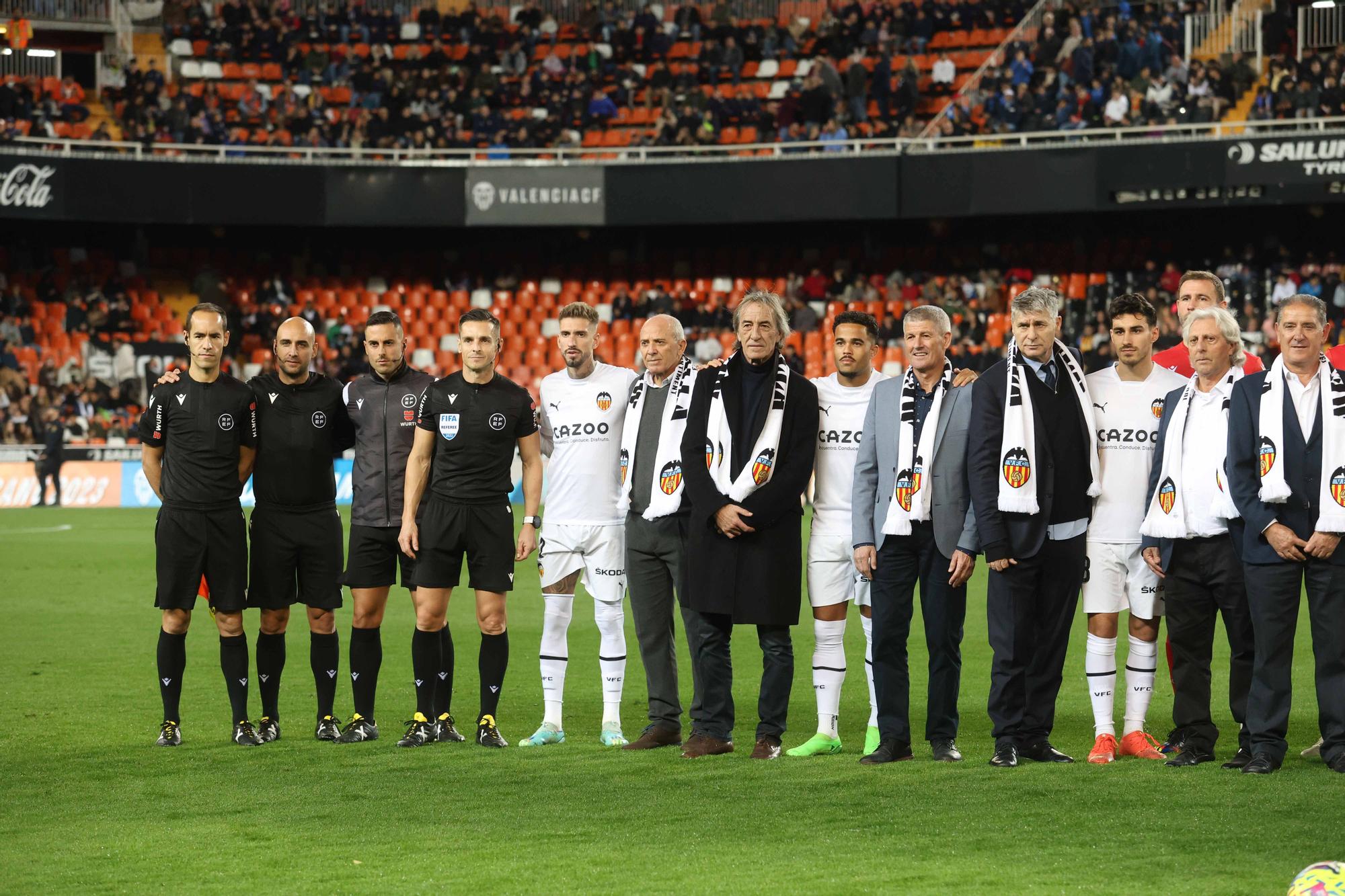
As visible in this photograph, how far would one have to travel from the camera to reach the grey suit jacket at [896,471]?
277 inches

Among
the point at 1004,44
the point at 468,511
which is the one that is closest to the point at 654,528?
the point at 468,511

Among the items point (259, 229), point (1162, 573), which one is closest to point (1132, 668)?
point (1162, 573)

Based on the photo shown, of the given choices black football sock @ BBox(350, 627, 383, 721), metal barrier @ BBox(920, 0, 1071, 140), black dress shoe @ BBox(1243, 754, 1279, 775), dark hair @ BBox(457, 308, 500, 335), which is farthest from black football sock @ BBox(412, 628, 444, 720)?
metal barrier @ BBox(920, 0, 1071, 140)

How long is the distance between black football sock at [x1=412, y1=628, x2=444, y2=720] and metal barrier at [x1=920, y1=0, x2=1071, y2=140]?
22154 mm

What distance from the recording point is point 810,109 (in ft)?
97.9

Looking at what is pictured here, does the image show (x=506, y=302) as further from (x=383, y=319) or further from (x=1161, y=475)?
(x=1161, y=475)

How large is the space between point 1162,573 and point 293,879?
13.3 ft

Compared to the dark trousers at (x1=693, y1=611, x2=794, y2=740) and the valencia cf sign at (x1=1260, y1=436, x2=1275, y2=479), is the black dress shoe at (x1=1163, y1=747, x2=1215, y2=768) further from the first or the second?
the dark trousers at (x1=693, y1=611, x2=794, y2=740)

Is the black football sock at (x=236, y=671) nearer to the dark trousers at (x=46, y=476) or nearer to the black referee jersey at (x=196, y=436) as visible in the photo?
the black referee jersey at (x=196, y=436)

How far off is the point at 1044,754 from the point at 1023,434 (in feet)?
4.77

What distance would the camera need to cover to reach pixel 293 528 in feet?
25.8

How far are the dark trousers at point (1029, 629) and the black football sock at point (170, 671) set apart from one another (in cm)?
397

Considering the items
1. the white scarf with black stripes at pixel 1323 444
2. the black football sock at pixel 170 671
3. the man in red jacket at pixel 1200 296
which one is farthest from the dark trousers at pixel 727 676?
the black football sock at pixel 170 671

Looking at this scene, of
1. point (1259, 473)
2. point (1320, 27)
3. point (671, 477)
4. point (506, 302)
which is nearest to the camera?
point (1259, 473)
